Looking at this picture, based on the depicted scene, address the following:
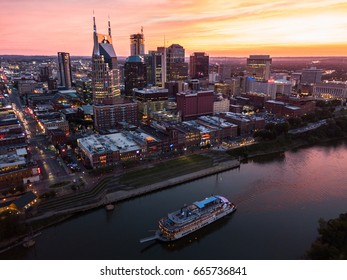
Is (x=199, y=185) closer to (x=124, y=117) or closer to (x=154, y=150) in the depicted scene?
(x=154, y=150)

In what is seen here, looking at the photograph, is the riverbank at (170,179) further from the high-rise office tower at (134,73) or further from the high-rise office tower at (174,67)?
the high-rise office tower at (174,67)

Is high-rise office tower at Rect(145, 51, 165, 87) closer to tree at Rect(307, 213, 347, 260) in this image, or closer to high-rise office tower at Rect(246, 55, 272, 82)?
high-rise office tower at Rect(246, 55, 272, 82)

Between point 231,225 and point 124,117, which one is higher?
point 124,117

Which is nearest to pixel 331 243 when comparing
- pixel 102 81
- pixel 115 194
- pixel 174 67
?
pixel 115 194

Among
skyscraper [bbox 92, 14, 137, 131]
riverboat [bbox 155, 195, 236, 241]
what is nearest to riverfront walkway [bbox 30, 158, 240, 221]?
riverboat [bbox 155, 195, 236, 241]

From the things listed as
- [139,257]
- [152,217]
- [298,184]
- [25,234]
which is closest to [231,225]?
[152,217]

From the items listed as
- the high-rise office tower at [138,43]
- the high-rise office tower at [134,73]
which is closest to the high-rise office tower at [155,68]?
the high-rise office tower at [134,73]
